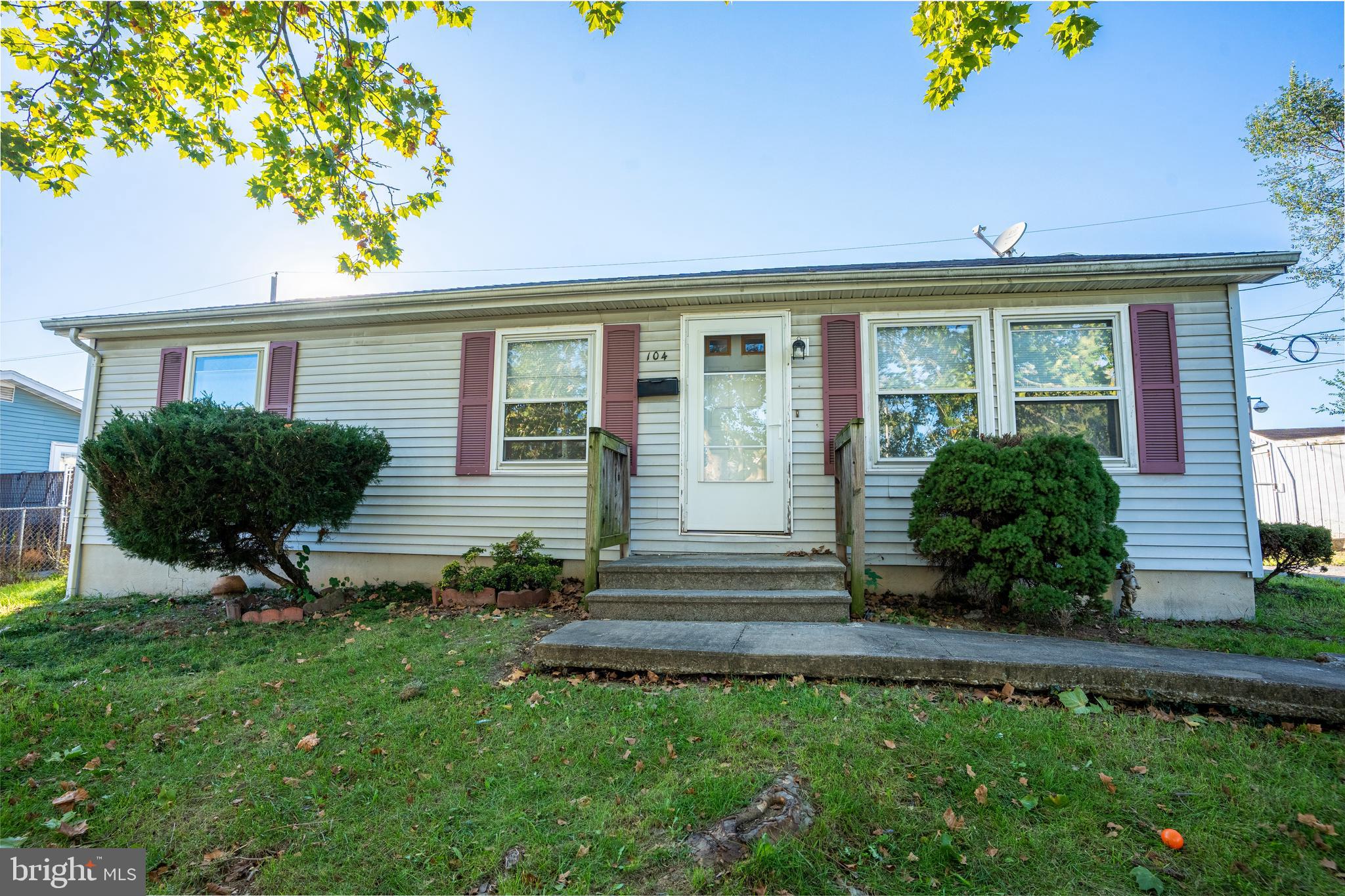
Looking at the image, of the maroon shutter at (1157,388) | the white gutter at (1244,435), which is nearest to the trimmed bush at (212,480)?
the maroon shutter at (1157,388)

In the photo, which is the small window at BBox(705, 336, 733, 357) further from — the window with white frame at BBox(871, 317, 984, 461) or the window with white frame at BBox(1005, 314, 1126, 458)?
the window with white frame at BBox(1005, 314, 1126, 458)

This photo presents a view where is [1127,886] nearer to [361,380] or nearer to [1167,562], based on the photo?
[1167,562]

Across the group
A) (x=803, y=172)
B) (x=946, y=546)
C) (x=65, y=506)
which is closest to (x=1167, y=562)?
(x=946, y=546)

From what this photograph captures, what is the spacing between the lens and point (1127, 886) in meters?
1.69

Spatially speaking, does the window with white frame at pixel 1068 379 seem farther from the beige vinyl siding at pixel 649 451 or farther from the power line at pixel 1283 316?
the power line at pixel 1283 316

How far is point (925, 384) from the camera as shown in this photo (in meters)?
5.39

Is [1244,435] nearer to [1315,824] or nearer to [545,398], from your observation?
[1315,824]

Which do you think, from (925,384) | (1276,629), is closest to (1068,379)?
(925,384)

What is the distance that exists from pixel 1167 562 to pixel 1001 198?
7237 mm

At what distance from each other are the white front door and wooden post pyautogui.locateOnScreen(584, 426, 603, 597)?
3.80 feet

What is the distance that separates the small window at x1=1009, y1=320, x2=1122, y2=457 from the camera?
514 cm

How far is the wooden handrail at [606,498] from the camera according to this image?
4.60 meters

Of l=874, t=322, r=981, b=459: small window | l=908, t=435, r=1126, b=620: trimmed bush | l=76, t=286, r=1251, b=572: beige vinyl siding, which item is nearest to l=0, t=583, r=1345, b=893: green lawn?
l=908, t=435, r=1126, b=620: trimmed bush

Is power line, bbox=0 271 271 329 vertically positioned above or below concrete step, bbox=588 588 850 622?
above
